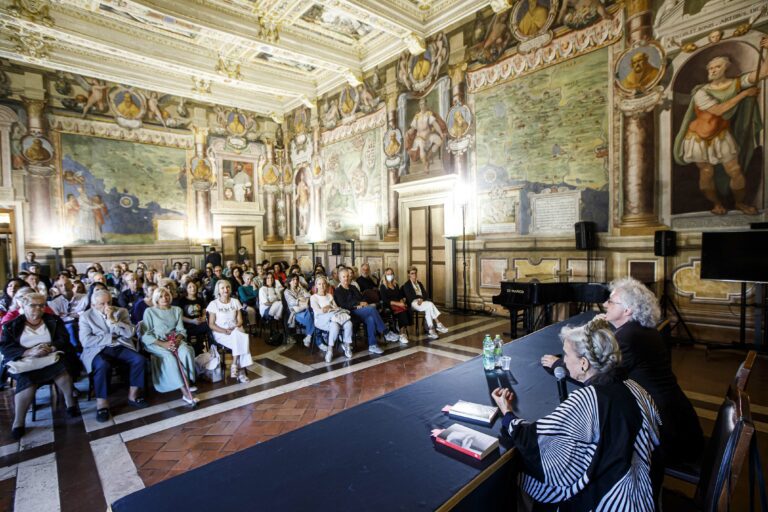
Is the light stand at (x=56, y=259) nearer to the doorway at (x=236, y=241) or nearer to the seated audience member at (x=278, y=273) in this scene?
the doorway at (x=236, y=241)

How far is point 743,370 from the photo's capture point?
1693mm

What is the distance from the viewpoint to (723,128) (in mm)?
5281

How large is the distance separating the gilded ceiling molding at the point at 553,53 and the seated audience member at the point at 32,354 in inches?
314

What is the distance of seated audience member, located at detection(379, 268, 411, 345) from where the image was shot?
618cm

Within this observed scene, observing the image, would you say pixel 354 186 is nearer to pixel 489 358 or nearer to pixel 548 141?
pixel 548 141

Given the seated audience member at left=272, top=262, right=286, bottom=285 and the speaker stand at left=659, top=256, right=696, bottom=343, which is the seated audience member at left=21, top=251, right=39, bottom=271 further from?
the speaker stand at left=659, top=256, right=696, bottom=343

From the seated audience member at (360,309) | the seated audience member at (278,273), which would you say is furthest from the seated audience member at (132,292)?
the seated audience member at (360,309)

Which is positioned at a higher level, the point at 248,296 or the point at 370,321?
the point at 248,296

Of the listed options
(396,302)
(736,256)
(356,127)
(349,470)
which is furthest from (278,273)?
(736,256)

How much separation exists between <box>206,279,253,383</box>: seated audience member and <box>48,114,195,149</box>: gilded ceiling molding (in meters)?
10.5

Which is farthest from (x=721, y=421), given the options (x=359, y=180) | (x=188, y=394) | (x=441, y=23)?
(x=359, y=180)

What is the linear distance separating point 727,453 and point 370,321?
453 centimetres

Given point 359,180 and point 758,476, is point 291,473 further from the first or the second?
point 359,180

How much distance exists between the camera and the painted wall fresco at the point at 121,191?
11203mm
